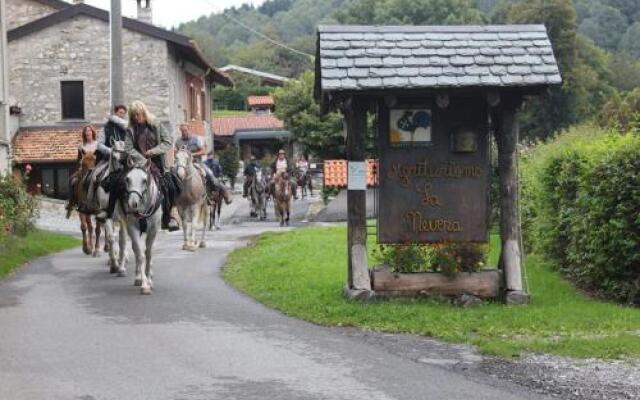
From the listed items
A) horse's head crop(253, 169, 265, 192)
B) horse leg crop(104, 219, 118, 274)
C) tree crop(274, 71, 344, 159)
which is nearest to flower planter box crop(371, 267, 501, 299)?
horse leg crop(104, 219, 118, 274)

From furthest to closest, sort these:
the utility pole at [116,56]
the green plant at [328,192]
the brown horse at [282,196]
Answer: the green plant at [328,192] < the brown horse at [282,196] < the utility pole at [116,56]

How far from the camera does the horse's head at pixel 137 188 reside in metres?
13.2

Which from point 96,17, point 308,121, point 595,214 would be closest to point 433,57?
point 595,214

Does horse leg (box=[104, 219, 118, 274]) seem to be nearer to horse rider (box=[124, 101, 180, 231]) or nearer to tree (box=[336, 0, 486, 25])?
horse rider (box=[124, 101, 180, 231])

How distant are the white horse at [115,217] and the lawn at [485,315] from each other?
1814 mm

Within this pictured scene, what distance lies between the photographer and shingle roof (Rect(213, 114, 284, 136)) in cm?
7206

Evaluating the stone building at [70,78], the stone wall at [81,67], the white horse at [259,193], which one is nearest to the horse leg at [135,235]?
the white horse at [259,193]

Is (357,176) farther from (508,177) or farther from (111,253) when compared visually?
(111,253)

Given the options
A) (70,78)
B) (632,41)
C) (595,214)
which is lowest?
(595,214)

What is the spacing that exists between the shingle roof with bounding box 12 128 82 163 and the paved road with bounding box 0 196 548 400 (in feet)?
82.0

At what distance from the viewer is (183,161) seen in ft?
63.7

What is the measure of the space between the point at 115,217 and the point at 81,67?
83.2 feet

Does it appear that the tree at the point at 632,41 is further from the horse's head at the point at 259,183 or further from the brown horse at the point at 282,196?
the brown horse at the point at 282,196

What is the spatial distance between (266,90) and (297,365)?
278ft
